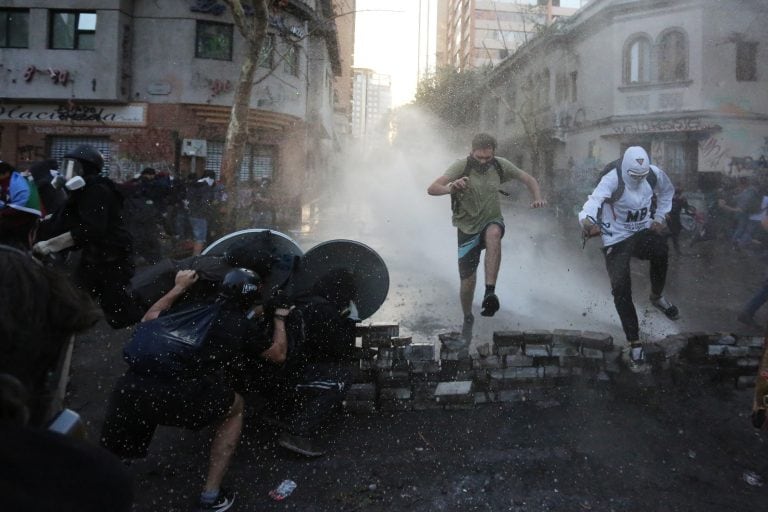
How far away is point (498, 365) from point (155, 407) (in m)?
2.25

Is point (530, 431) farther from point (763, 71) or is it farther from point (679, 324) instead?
point (763, 71)

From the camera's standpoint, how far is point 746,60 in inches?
688

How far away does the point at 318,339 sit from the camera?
3.10 m

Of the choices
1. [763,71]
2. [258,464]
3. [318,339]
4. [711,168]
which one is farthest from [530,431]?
[763,71]

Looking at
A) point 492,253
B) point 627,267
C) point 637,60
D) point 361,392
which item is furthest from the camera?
point 637,60

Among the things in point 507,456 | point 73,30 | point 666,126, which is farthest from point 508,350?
point 73,30

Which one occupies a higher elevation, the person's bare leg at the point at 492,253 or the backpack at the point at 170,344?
the person's bare leg at the point at 492,253

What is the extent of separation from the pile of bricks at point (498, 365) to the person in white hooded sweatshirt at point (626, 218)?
1.38 ft

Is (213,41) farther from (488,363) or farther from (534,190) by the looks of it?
(488,363)

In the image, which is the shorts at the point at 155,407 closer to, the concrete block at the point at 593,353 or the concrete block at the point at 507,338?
the concrete block at the point at 507,338

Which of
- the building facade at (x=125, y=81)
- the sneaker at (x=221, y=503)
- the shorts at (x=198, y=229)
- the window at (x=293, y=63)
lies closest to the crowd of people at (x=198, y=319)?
the sneaker at (x=221, y=503)

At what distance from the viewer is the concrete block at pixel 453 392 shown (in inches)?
137

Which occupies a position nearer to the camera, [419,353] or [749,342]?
[419,353]

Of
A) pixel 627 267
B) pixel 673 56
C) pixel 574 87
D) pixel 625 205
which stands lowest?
pixel 627 267
